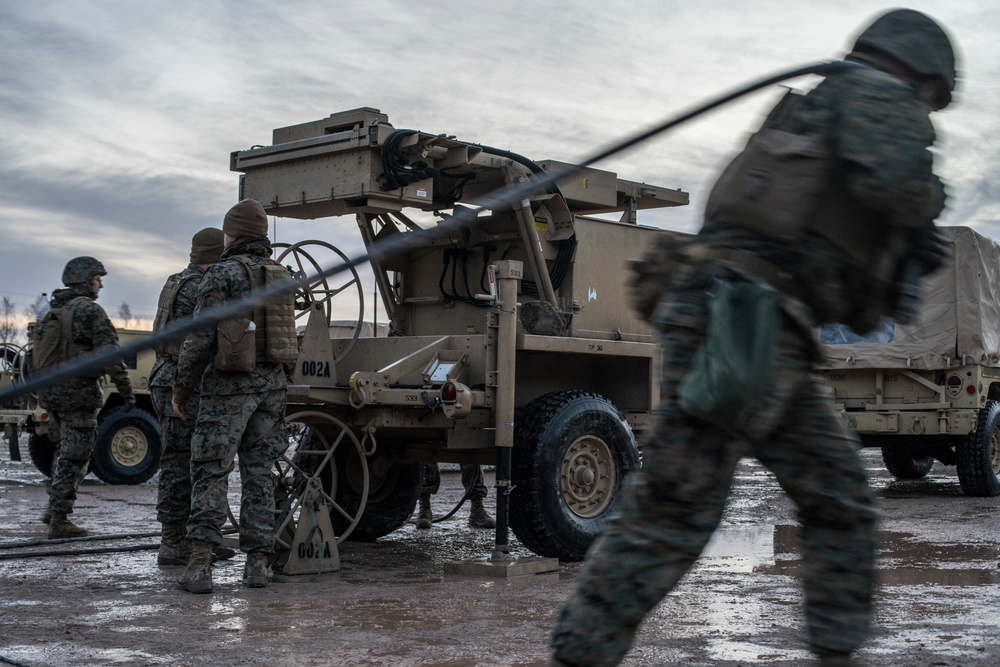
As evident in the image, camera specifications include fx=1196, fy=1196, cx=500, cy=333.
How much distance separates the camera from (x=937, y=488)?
13422 mm

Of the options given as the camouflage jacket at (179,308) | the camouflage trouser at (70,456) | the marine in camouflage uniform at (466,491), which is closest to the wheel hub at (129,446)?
the camouflage trouser at (70,456)

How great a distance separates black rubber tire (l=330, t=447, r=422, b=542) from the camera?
8.20m

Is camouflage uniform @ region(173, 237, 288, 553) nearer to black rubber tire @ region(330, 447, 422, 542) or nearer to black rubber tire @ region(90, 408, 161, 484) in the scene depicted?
black rubber tire @ region(330, 447, 422, 542)

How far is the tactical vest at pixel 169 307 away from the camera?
718cm

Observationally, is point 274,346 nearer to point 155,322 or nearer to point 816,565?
point 155,322

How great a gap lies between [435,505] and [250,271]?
18.8 feet

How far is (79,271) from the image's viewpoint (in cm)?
→ 898

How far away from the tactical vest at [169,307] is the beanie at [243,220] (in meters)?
0.74

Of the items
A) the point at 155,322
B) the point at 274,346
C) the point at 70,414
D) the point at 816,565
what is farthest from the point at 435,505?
the point at 816,565

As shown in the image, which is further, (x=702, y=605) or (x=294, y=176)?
(x=294, y=176)

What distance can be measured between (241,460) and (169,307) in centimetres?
127

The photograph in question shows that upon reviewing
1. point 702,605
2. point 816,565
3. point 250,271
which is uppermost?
point 250,271

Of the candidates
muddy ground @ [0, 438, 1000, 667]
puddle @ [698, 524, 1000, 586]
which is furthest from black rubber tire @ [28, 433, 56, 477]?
puddle @ [698, 524, 1000, 586]

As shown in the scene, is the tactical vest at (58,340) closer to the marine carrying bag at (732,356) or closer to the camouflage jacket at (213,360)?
the camouflage jacket at (213,360)
